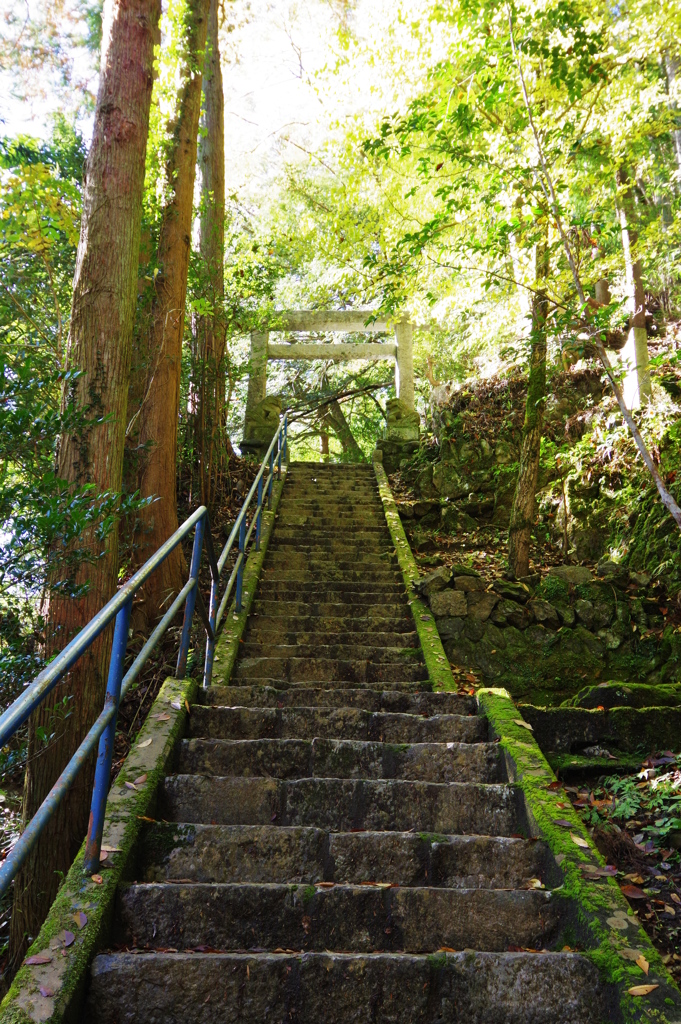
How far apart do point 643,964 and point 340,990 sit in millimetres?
864

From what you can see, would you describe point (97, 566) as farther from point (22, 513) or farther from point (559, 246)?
point (559, 246)

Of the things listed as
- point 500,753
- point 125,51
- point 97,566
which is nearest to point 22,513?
point 97,566

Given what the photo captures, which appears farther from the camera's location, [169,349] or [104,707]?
[169,349]

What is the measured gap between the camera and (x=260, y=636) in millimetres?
5766

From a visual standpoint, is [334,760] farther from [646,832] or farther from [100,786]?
[646,832]

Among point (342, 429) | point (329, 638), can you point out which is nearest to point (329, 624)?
point (329, 638)

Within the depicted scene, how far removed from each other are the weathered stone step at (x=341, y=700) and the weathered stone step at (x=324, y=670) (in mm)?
914

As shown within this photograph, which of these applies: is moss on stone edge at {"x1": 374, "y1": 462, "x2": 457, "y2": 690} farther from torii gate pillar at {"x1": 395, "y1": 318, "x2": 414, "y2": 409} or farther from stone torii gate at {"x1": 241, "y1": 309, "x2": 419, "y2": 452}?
torii gate pillar at {"x1": 395, "y1": 318, "x2": 414, "y2": 409}

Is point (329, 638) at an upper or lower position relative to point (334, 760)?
upper

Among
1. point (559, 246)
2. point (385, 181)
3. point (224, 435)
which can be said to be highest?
point (385, 181)

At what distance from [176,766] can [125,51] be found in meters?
4.68

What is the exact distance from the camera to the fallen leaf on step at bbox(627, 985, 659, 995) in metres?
1.87

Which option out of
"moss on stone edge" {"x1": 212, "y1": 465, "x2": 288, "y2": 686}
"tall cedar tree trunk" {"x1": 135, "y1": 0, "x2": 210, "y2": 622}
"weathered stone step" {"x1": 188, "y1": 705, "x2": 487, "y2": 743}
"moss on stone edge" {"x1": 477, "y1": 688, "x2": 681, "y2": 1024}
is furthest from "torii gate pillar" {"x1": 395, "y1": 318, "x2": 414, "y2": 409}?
"moss on stone edge" {"x1": 477, "y1": 688, "x2": 681, "y2": 1024}

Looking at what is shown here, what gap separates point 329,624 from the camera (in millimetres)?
6062
